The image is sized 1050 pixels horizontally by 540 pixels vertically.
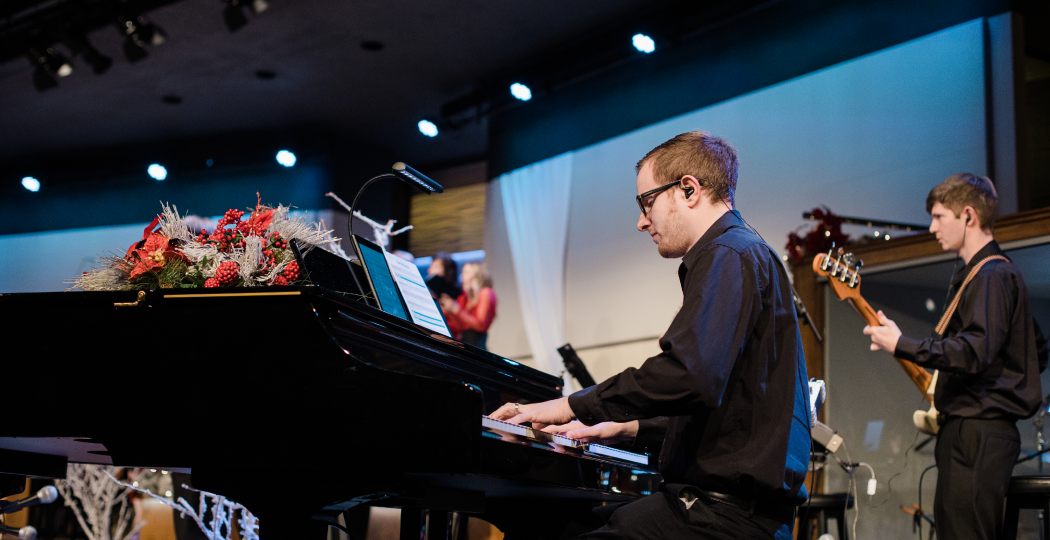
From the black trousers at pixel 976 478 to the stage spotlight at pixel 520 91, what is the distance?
471 centimetres

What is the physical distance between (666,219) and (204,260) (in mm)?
1215

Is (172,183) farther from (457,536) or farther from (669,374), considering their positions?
(669,374)

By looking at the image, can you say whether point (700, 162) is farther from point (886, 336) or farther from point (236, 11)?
point (236, 11)

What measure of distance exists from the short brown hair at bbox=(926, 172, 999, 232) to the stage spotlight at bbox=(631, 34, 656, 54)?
325 centimetres

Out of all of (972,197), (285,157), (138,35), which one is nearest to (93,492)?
(138,35)

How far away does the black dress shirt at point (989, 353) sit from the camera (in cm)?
312

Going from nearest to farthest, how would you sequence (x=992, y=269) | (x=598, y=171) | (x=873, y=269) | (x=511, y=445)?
1. (x=511, y=445)
2. (x=992, y=269)
3. (x=873, y=269)
4. (x=598, y=171)

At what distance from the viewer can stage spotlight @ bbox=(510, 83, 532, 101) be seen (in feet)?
23.4

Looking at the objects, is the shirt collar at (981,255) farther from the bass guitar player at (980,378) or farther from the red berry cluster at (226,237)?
the red berry cluster at (226,237)

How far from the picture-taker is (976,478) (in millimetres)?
3084

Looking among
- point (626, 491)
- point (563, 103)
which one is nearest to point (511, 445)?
point (626, 491)

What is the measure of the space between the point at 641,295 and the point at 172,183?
563 centimetres

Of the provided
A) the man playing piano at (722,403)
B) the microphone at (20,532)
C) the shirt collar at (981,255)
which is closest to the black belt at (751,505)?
the man playing piano at (722,403)

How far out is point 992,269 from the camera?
3.25 m
